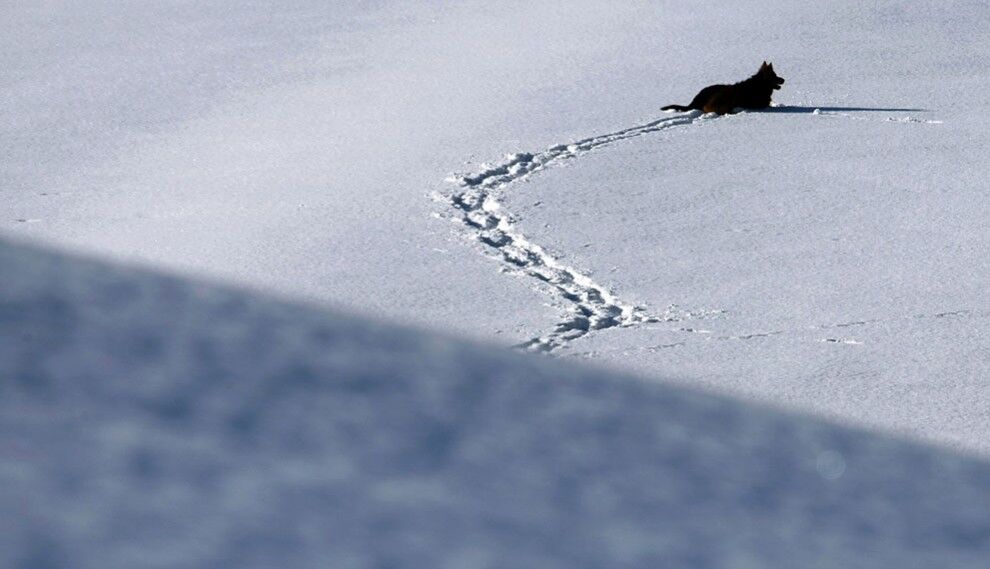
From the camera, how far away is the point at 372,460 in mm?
331

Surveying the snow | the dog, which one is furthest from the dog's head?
the snow

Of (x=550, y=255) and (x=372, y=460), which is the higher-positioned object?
(x=372, y=460)

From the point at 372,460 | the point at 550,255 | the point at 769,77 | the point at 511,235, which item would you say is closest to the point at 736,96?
the point at 769,77

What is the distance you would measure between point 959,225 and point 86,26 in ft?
17.0

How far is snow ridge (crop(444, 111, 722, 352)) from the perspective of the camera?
2455 mm

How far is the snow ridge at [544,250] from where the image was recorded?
8.05 ft

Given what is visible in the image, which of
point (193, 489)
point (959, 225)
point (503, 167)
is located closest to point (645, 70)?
→ point (503, 167)

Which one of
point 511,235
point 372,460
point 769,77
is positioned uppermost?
point 372,460

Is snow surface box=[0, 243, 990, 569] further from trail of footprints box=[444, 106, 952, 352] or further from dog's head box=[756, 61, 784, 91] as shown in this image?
dog's head box=[756, 61, 784, 91]

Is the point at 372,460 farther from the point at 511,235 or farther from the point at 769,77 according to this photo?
the point at 769,77

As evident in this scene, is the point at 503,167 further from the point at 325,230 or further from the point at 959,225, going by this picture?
the point at 959,225

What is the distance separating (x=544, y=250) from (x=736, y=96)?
6.29 feet

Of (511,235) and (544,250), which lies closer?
(544,250)

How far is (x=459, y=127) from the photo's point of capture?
14.8ft
